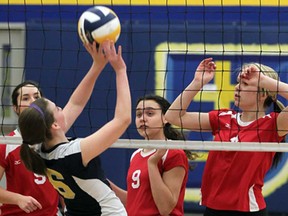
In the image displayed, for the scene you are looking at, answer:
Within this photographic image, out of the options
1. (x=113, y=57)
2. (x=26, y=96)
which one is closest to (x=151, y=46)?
(x=26, y=96)

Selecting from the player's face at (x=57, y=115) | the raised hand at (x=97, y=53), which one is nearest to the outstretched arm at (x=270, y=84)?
the raised hand at (x=97, y=53)

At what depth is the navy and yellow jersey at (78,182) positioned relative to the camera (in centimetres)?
450

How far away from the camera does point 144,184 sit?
5422 mm

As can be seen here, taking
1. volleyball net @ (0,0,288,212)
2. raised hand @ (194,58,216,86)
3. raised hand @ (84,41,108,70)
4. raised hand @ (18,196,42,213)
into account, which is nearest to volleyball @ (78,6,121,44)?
raised hand @ (84,41,108,70)

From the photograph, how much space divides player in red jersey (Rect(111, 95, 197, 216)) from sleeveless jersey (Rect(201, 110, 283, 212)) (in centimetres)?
19

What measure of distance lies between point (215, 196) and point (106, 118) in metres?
3.08

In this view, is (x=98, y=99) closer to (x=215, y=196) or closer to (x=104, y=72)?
(x=104, y=72)

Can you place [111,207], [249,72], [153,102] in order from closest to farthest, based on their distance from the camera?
[111,207] → [249,72] → [153,102]

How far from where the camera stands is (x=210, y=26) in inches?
324

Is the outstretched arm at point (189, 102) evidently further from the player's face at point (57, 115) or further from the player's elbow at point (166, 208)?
the player's face at point (57, 115)

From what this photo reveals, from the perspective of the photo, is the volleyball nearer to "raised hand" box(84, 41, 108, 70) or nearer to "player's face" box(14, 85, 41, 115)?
"raised hand" box(84, 41, 108, 70)

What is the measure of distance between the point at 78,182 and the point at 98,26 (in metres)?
0.83

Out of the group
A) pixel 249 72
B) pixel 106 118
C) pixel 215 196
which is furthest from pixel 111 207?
pixel 106 118

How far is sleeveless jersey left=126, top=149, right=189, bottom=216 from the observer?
538 centimetres
